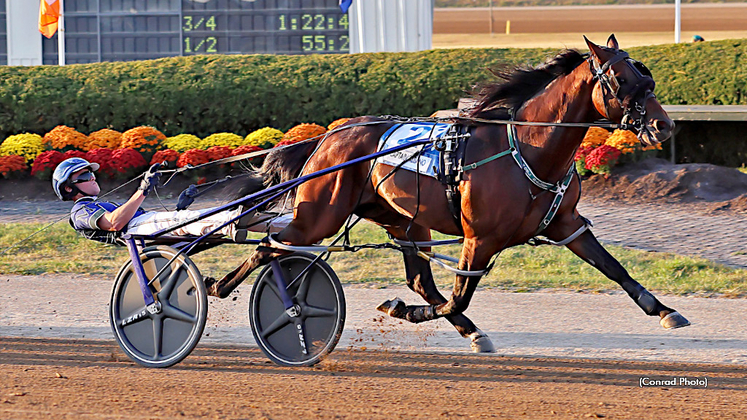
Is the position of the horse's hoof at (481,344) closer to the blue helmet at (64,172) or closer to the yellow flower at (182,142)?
the blue helmet at (64,172)

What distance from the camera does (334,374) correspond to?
192 inches

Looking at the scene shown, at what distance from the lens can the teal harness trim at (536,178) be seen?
15.0 ft

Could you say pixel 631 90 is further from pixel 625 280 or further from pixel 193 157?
pixel 193 157

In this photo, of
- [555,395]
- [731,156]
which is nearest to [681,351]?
[555,395]

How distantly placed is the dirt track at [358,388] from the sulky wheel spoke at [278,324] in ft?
0.64

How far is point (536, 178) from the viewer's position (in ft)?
15.0

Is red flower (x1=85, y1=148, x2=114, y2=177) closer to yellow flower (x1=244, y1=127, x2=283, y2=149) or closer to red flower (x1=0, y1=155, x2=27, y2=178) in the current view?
red flower (x1=0, y1=155, x2=27, y2=178)

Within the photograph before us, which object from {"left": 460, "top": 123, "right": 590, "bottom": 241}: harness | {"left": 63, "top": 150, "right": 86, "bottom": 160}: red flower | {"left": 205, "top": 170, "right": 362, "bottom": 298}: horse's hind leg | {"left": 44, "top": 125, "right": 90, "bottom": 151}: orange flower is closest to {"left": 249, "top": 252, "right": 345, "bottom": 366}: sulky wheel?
{"left": 205, "top": 170, "right": 362, "bottom": 298}: horse's hind leg

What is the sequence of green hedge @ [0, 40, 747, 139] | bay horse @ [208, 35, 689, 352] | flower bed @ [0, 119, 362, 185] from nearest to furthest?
1. bay horse @ [208, 35, 689, 352]
2. flower bed @ [0, 119, 362, 185]
3. green hedge @ [0, 40, 747, 139]

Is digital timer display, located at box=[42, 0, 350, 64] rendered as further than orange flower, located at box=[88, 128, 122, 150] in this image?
Yes

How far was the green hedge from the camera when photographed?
12.4 m

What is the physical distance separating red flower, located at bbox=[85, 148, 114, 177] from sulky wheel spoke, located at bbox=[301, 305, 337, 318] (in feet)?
23.9

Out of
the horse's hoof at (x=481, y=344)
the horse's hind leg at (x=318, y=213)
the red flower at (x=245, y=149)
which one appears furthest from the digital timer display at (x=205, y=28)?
the horse's hoof at (x=481, y=344)

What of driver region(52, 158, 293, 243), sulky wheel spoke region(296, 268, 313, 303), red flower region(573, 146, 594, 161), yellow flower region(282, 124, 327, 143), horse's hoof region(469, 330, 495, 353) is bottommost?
horse's hoof region(469, 330, 495, 353)
